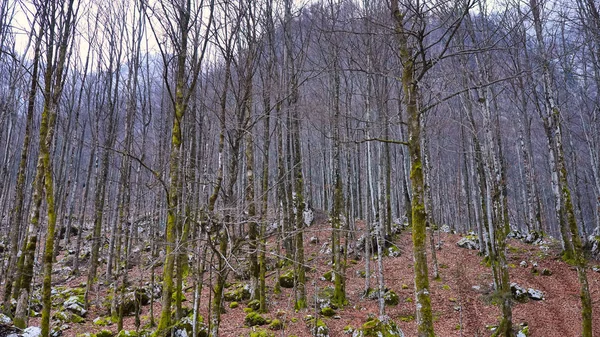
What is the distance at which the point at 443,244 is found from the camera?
15.4 m

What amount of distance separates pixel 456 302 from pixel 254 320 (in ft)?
19.1

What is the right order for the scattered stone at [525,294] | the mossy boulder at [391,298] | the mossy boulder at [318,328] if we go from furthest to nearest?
the mossy boulder at [391,298] < the scattered stone at [525,294] < the mossy boulder at [318,328]

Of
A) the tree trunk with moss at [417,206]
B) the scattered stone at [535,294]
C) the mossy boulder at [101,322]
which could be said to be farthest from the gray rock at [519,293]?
the mossy boulder at [101,322]

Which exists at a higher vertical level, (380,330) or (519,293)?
(380,330)

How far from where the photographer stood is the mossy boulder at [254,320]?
28.4ft

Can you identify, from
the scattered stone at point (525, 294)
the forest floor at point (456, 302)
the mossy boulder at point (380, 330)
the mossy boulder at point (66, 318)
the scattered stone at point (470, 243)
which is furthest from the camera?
the scattered stone at point (470, 243)

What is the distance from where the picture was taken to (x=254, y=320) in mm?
8688

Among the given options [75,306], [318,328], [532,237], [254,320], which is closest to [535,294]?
[532,237]

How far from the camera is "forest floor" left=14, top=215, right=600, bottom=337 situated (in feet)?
26.9

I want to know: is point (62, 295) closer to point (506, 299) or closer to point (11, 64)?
point (11, 64)

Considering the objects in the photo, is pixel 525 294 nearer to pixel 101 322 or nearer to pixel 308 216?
pixel 308 216

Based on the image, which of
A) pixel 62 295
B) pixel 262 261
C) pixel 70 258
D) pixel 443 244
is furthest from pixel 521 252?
pixel 70 258

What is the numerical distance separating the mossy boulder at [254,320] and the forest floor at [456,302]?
21 cm

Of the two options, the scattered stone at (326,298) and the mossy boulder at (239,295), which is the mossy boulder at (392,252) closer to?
the scattered stone at (326,298)
